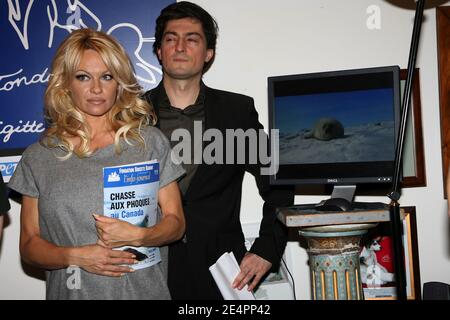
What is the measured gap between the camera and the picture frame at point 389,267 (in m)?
2.65

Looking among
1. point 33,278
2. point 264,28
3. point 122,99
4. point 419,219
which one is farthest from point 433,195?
point 33,278

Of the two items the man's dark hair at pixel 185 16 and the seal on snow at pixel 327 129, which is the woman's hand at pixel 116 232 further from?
the man's dark hair at pixel 185 16

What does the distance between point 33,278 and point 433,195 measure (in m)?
2.15

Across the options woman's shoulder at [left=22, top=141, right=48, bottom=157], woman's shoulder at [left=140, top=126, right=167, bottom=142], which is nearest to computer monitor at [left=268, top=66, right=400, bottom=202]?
woman's shoulder at [left=140, top=126, right=167, bottom=142]

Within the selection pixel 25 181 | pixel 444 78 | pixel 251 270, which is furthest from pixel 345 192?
pixel 25 181

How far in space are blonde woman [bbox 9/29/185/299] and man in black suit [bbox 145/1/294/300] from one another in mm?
349

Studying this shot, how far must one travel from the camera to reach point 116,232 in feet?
5.87

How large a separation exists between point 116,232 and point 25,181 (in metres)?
0.43

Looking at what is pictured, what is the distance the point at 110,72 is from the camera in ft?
6.55

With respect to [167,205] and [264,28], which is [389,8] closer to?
[264,28]

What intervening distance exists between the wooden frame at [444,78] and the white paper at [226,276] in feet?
3.65
